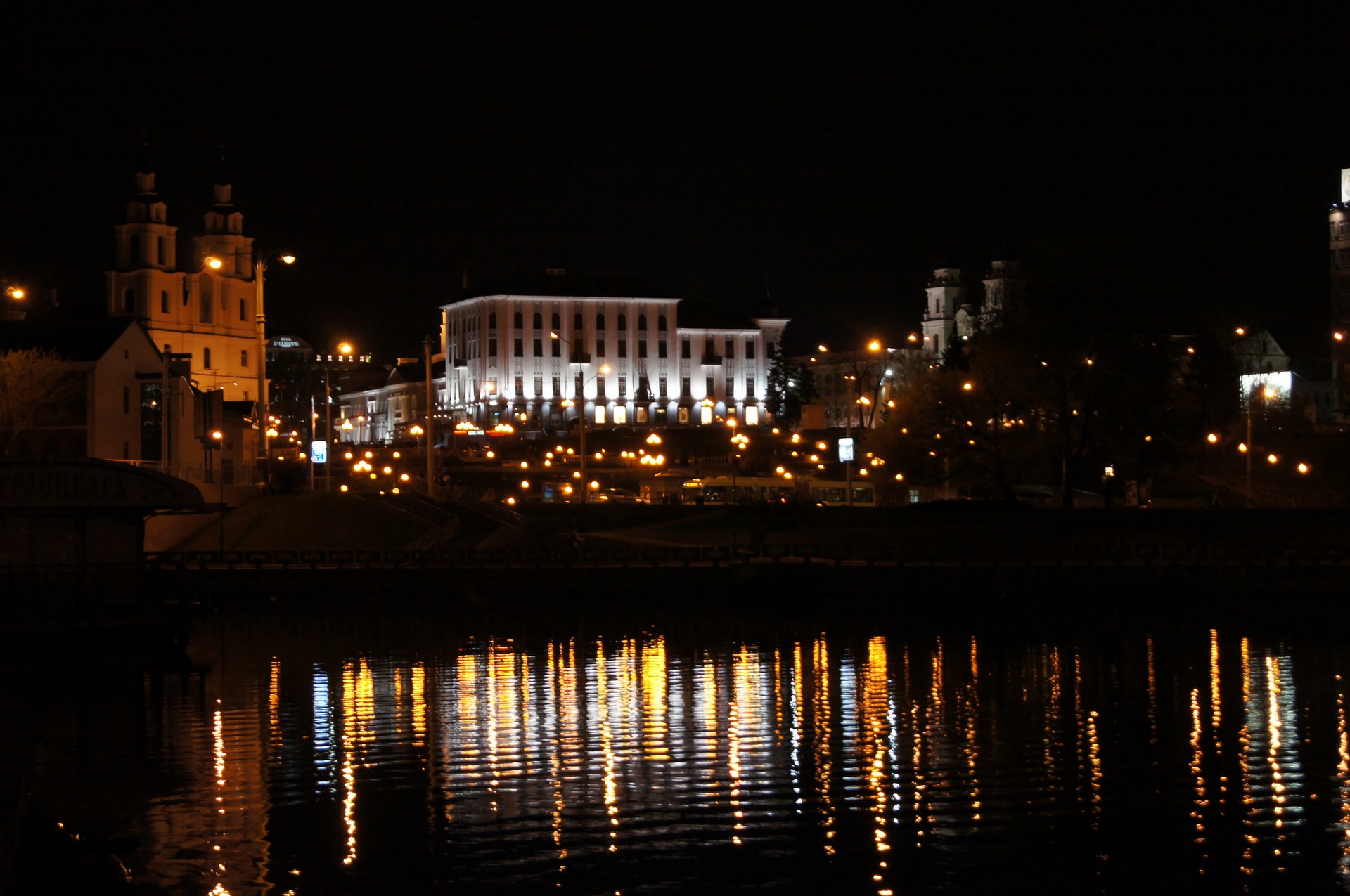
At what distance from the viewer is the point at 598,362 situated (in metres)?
176

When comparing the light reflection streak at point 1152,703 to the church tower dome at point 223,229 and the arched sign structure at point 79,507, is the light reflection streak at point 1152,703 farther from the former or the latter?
the church tower dome at point 223,229

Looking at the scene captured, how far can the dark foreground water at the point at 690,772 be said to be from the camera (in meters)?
18.5

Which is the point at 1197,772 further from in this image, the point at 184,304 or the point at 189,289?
the point at 189,289

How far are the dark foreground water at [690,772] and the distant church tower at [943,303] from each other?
140 metres

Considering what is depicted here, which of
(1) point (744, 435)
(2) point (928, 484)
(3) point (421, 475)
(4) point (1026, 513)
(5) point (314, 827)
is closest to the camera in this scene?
(5) point (314, 827)

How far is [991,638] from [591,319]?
137 metres

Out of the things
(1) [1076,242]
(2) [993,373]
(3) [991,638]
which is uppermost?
(1) [1076,242]

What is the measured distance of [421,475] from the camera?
112 m

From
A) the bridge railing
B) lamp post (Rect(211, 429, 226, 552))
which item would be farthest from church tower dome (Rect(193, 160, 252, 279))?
the bridge railing

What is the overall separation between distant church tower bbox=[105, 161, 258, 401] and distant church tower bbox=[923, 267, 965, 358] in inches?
3137

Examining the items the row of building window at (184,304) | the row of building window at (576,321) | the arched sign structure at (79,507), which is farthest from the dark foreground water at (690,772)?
the row of building window at (576,321)

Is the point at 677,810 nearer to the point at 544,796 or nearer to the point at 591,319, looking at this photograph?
the point at 544,796

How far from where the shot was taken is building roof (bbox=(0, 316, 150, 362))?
84.0 m

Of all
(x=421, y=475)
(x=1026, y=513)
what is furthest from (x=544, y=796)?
(x=421, y=475)
